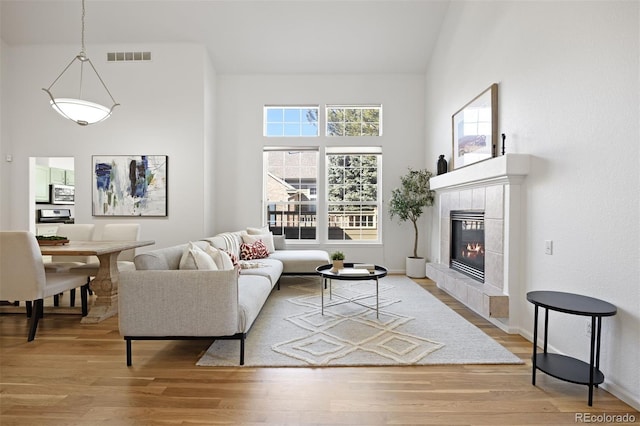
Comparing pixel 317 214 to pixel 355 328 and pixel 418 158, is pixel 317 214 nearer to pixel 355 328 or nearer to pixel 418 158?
pixel 418 158

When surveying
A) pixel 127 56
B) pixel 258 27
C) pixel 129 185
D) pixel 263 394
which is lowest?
pixel 263 394

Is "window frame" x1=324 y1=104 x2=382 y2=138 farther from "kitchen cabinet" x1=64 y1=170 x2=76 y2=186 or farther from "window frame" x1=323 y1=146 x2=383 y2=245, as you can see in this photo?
"kitchen cabinet" x1=64 y1=170 x2=76 y2=186

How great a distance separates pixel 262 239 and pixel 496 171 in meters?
3.43

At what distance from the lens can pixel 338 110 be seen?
6.22 metres

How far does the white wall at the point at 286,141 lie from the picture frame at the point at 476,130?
1.44 meters

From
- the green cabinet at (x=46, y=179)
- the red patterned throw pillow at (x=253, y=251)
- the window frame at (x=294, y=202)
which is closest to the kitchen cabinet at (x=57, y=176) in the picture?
the green cabinet at (x=46, y=179)

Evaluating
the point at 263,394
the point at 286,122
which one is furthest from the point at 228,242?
the point at 286,122

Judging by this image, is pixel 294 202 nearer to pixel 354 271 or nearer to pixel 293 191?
pixel 293 191

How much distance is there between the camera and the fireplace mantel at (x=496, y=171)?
296 cm

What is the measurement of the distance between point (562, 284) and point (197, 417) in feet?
8.79

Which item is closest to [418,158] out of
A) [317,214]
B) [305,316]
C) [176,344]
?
[317,214]

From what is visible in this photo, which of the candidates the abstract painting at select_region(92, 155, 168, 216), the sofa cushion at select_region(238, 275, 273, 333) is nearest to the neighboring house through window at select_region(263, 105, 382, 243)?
the abstract painting at select_region(92, 155, 168, 216)

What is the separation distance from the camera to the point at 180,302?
2410 mm

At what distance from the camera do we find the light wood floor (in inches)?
72.1
